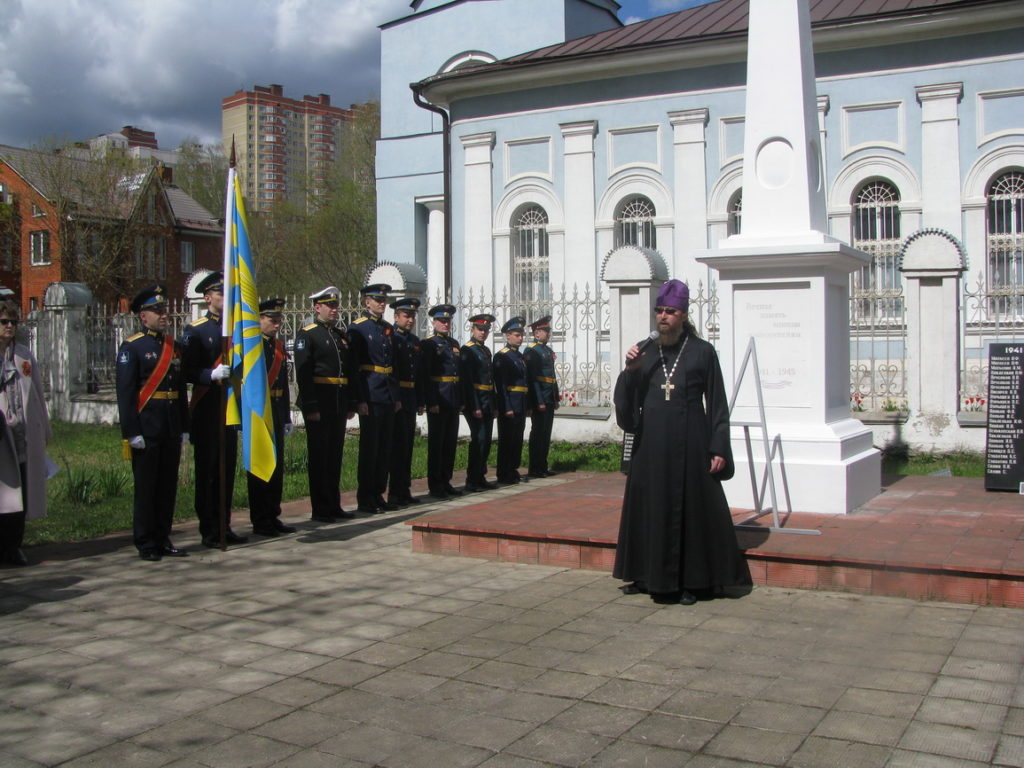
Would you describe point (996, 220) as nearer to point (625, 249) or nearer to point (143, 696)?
point (625, 249)

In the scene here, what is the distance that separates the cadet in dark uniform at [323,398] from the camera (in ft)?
30.1

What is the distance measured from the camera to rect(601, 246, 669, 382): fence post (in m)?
13.2

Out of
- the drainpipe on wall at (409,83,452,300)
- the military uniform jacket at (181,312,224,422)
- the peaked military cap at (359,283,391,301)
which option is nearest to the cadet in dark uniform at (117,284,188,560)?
the military uniform jacket at (181,312,224,422)

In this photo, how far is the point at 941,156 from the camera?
1764 cm

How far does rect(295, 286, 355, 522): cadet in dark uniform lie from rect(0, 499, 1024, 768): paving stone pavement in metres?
2.37

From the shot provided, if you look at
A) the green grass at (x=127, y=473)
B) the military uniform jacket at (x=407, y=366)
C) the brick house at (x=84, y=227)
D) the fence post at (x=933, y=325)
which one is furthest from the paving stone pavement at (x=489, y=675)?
the brick house at (x=84, y=227)

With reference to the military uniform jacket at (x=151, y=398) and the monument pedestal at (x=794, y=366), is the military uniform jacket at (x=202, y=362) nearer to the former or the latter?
the military uniform jacket at (x=151, y=398)

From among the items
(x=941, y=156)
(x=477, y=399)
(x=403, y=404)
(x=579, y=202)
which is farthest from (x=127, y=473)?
(x=941, y=156)

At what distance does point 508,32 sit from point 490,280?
676 centimetres

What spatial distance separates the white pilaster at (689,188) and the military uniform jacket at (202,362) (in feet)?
41.6

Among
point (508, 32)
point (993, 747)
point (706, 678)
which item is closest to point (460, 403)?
point (706, 678)

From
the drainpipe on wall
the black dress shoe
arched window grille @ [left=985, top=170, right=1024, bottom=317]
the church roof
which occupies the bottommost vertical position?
the black dress shoe

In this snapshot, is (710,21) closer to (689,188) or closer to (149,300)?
(689,188)

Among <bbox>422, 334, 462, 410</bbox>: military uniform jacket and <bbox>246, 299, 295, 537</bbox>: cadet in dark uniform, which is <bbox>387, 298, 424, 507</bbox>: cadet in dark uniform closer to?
<bbox>422, 334, 462, 410</bbox>: military uniform jacket
